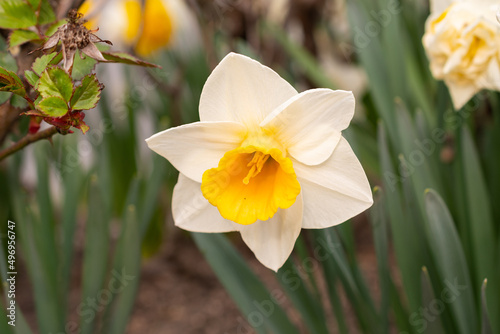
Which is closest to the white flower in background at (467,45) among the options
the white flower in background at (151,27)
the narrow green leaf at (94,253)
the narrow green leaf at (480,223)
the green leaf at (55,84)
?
the narrow green leaf at (480,223)

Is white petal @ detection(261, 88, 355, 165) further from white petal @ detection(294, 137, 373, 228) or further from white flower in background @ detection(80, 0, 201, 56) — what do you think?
white flower in background @ detection(80, 0, 201, 56)

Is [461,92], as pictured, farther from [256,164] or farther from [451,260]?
[256,164]

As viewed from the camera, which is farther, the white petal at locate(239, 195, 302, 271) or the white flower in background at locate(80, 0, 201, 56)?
the white flower in background at locate(80, 0, 201, 56)

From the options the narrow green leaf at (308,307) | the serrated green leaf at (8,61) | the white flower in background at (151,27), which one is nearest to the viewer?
the serrated green leaf at (8,61)

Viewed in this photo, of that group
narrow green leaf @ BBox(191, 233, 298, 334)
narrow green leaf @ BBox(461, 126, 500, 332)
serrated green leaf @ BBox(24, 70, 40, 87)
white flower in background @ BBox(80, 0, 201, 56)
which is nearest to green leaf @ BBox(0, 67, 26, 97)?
serrated green leaf @ BBox(24, 70, 40, 87)

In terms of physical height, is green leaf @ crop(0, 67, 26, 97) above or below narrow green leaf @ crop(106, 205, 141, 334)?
above

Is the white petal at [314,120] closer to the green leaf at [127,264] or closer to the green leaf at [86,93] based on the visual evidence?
the green leaf at [86,93]
